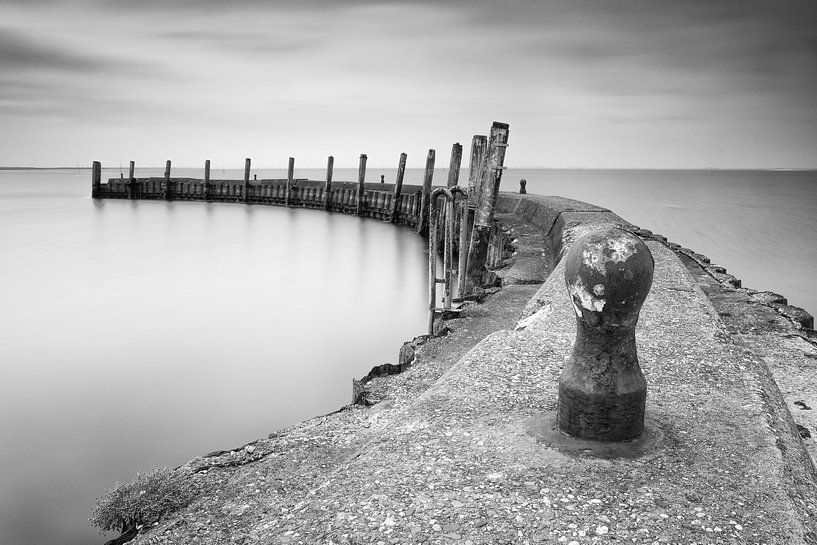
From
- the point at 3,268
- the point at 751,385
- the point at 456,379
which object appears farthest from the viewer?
the point at 3,268

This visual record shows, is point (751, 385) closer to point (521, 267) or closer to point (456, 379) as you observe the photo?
point (456, 379)

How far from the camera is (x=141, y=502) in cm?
311

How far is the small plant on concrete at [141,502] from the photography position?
3.05 meters

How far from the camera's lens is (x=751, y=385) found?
3133mm

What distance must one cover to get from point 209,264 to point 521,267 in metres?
11.8

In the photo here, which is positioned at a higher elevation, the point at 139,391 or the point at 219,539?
the point at 219,539

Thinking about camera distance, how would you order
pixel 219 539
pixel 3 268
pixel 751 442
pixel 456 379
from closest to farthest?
1. pixel 751 442
2. pixel 219 539
3. pixel 456 379
4. pixel 3 268

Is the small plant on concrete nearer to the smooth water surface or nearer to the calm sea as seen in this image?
the calm sea

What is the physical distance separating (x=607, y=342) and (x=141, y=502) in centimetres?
236

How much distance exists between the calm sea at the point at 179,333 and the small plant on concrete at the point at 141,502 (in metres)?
1.57

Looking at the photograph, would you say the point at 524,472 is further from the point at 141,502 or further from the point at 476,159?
the point at 476,159

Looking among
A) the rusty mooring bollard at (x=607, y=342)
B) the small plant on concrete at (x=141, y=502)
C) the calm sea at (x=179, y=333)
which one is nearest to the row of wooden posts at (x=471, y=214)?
the calm sea at (x=179, y=333)

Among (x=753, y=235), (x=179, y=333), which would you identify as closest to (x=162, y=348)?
(x=179, y=333)

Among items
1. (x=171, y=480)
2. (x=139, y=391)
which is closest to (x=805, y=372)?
(x=171, y=480)
